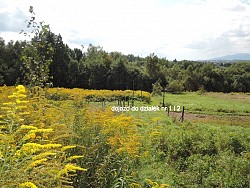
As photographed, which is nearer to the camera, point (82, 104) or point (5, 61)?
point (82, 104)

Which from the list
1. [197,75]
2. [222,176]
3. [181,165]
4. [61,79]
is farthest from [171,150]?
[197,75]

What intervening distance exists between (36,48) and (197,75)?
205 ft

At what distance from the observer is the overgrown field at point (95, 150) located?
6.07ft

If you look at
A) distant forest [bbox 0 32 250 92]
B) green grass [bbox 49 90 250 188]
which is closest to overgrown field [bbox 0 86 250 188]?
green grass [bbox 49 90 250 188]

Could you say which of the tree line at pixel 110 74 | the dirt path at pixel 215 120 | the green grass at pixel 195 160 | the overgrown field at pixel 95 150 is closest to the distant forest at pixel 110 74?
the tree line at pixel 110 74

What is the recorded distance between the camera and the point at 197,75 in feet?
215

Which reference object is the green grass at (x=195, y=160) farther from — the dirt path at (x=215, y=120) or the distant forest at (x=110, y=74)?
the distant forest at (x=110, y=74)

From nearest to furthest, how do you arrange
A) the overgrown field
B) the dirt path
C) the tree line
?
the overgrown field → the dirt path → the tree line

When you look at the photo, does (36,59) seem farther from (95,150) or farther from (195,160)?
(195,160)

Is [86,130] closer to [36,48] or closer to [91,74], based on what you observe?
[36,48]

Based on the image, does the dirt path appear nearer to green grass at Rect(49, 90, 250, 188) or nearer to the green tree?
green grass at Rect(49, 90, 250, 188)

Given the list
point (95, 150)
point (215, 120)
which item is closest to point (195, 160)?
point (95, 150)

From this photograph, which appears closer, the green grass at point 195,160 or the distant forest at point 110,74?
the green grass at point 195,160

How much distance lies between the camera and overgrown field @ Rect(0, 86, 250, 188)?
6.07 feet
